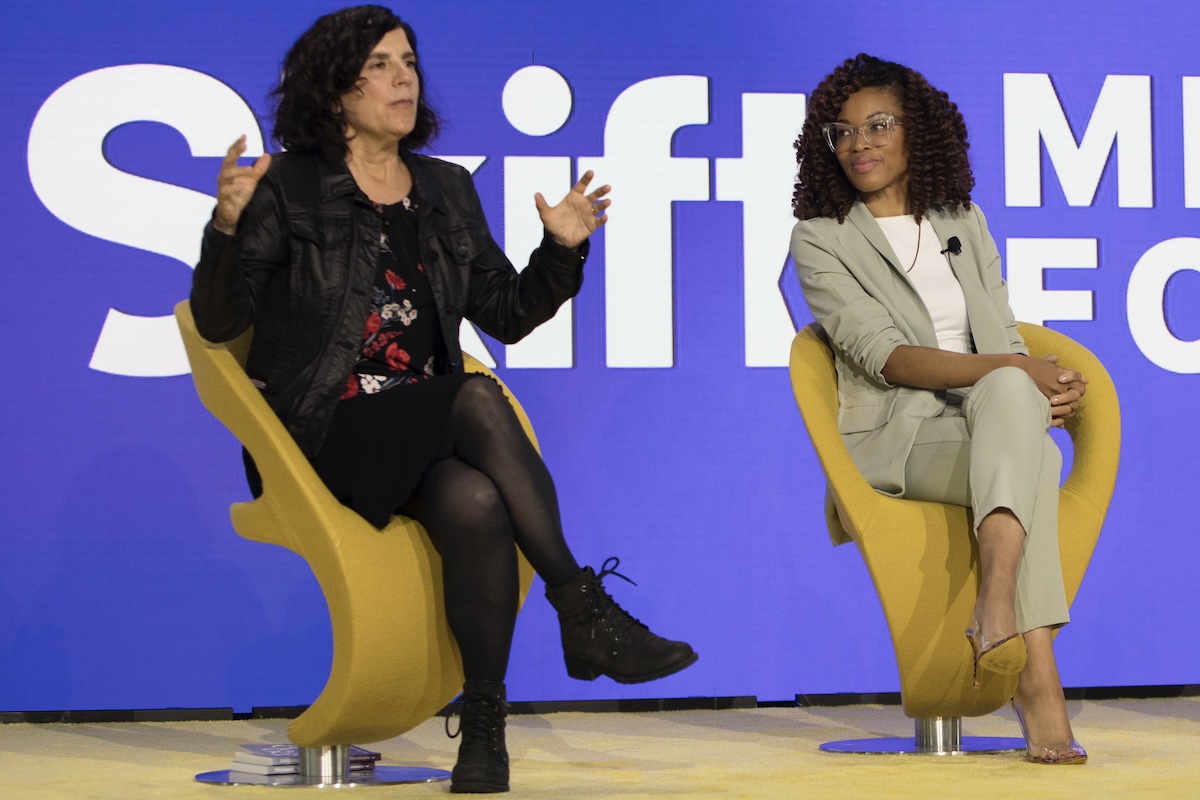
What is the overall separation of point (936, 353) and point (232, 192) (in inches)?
51.7

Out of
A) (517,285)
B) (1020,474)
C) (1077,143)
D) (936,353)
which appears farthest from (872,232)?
(1077,143)

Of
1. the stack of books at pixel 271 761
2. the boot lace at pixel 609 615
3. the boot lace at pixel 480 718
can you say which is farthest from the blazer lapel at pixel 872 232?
the stack of books at pixel 271 761

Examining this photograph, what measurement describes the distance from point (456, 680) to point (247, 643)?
1331 millimetres

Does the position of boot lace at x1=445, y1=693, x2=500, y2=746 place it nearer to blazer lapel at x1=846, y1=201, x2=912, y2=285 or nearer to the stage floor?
the stage floor

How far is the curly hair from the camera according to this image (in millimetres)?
3123

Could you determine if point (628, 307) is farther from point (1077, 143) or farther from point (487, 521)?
point (487, 521)

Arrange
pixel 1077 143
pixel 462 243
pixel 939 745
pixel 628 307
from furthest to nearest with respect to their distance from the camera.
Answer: pixel 1077 143 < pixel 628 307 < pixel 939 745 < pixel 462 243

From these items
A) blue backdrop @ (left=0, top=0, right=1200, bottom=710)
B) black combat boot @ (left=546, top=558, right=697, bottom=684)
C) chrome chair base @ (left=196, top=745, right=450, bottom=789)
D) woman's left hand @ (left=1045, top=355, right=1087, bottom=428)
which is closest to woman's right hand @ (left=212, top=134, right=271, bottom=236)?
black combat boot @ (left=546, top=558, right=697, bottom=684)

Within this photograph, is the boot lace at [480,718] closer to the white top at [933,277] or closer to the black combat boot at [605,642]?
the black combat boot at [605,642]

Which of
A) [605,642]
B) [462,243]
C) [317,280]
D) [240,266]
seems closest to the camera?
[605,642]

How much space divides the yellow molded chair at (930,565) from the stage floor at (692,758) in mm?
116

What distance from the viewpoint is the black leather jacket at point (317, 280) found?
2484 mm

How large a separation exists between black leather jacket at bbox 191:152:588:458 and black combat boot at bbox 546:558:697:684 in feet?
1.67

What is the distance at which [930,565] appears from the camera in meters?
2.73
